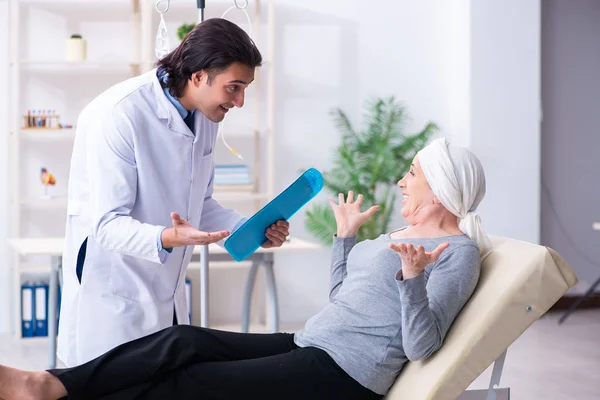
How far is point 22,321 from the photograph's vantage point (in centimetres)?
466

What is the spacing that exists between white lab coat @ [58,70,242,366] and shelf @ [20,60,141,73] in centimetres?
269

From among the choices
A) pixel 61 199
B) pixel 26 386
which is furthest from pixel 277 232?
pixel 61 199

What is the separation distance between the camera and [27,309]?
15.2 feet

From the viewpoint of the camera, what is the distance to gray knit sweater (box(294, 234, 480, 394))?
1.94 metres

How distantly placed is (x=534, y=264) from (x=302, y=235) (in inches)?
133

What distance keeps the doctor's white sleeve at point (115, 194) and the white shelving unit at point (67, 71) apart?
2744 millimetres

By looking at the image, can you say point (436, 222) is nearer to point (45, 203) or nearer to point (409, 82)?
point (45, 203)

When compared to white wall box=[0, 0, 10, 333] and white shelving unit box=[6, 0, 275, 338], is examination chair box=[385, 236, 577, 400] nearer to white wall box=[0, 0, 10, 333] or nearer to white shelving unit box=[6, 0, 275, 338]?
white shelving unit box=[6, 0, 275, 338]

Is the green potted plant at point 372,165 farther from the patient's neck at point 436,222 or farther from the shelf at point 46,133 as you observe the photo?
the patient's neck at point 436,222

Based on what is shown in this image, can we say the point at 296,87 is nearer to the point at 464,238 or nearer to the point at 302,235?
the point at 302,235

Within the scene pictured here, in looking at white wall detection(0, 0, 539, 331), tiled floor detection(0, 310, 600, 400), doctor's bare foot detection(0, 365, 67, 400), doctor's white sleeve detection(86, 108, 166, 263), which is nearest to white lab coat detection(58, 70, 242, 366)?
doctor's white sleeve detection(86, 108, 166, 263)

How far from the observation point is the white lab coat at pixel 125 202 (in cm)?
198

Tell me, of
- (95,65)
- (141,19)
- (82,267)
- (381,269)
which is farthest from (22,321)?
(381,269)

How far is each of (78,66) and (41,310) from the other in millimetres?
1342
